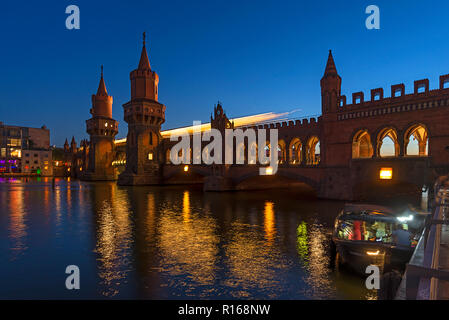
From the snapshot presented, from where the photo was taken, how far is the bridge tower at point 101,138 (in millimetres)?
66250

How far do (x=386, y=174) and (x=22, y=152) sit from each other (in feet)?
341

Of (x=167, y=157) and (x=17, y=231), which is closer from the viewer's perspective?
(x=17, y=231)

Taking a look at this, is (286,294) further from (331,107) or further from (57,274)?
(331,107)

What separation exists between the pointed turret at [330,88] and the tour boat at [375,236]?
18286 millimetres

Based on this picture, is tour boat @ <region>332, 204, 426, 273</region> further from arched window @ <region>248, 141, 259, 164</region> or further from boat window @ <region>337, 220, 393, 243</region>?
arched window @ <region>248, 141, 259, 164</region>

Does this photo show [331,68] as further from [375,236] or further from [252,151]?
[375,236]

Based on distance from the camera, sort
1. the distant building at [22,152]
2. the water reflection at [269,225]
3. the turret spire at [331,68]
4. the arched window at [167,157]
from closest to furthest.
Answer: the water reflection at [269,225] < the turret spire at [331,68] < the arched window at [167,157] < the distant building at [22,152]

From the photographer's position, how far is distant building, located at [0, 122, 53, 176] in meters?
87.8

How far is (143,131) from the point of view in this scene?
51.9m

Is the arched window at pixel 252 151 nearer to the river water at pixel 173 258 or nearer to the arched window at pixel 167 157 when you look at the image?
the river water at pixel 173 258

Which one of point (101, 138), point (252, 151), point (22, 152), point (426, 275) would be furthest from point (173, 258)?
point (22, 152)

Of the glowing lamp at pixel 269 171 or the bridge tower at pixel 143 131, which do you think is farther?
the bridge tower at pixel 143 131

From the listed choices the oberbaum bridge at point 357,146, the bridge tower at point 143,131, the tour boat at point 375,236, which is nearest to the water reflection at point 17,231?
the tour boat at point 375,236
